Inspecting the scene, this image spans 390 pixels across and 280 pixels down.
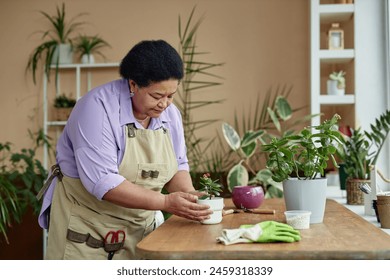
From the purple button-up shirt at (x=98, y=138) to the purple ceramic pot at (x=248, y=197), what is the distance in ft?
1.38

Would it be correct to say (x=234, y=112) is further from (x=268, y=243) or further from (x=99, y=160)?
(x=268, y=243)

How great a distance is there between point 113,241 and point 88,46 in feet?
9.09

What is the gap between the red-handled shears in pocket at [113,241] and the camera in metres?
2.22

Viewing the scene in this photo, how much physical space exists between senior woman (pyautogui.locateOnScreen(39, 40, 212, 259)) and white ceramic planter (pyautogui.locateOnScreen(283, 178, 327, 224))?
31 centimetres

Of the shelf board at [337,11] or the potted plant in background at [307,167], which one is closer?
the potted plant in background at [307,167]

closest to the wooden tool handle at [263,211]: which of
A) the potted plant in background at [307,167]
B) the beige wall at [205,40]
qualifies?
the potted plant in background at [307,167]

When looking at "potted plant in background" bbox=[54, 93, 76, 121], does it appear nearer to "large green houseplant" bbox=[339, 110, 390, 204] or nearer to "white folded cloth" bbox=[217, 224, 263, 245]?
"large green houseplant" bbox=[339, 110, 390, 204]

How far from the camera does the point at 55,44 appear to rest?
475 cm

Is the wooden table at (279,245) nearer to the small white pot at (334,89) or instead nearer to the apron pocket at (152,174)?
the apron pocket at (152,174)

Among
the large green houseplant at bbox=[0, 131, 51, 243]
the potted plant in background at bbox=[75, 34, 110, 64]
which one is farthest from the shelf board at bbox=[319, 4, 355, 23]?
the large green houseplant at bbox=[0, 131, 51, 243]

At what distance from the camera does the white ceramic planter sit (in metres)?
1.93

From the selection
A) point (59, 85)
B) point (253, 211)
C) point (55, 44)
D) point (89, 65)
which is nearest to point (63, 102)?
point (59, 85)

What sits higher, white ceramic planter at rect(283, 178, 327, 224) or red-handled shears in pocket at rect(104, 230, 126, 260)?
white ceramic planter at rect(283, 178, 327, 224)

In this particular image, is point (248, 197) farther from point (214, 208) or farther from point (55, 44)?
point (55, 44)
